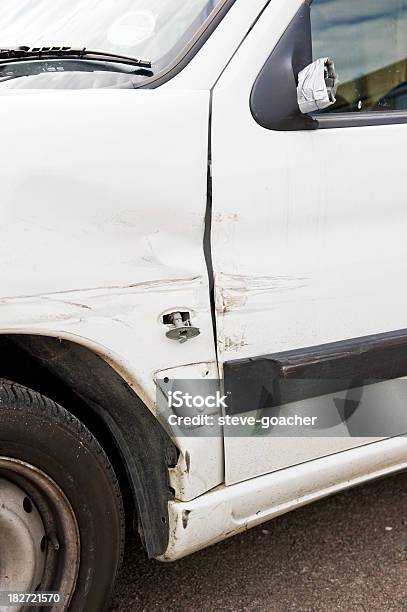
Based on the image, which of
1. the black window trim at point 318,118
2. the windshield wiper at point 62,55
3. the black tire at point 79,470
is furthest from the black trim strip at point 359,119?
the black tire at point 79,470

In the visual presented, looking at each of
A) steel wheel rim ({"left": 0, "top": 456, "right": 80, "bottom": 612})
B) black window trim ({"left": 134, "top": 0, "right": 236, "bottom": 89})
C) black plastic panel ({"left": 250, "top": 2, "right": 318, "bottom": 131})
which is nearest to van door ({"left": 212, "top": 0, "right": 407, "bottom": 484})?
black plastic panel ({"left": 250, "top": 2, "right": 318, "bottom": 131})

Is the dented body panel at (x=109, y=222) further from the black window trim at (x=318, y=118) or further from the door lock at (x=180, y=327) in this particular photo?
the black window trim at (x=318, y=118)

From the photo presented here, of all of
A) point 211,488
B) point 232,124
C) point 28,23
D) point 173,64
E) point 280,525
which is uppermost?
point 28,23

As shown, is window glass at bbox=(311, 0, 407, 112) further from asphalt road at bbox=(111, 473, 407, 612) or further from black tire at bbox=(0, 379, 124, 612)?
asphalt road at bbox=(111, 473, 407, 612)

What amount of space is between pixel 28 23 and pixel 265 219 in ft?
3.35

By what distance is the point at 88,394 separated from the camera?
182 centimetres

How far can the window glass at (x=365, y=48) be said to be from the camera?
1966 mm

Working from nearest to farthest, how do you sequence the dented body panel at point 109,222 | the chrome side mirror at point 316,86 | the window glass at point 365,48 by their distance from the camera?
the dented body panel at point 109,222
the chrome side mirror at point 316,86
the window glass at point 365,48

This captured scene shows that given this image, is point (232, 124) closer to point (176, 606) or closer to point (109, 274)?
point (109, 274)

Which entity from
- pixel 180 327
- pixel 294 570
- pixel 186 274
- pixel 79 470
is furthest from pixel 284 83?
pixel 294 570

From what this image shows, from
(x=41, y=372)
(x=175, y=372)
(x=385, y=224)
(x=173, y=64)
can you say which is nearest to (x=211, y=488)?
(x=175, y=372)
